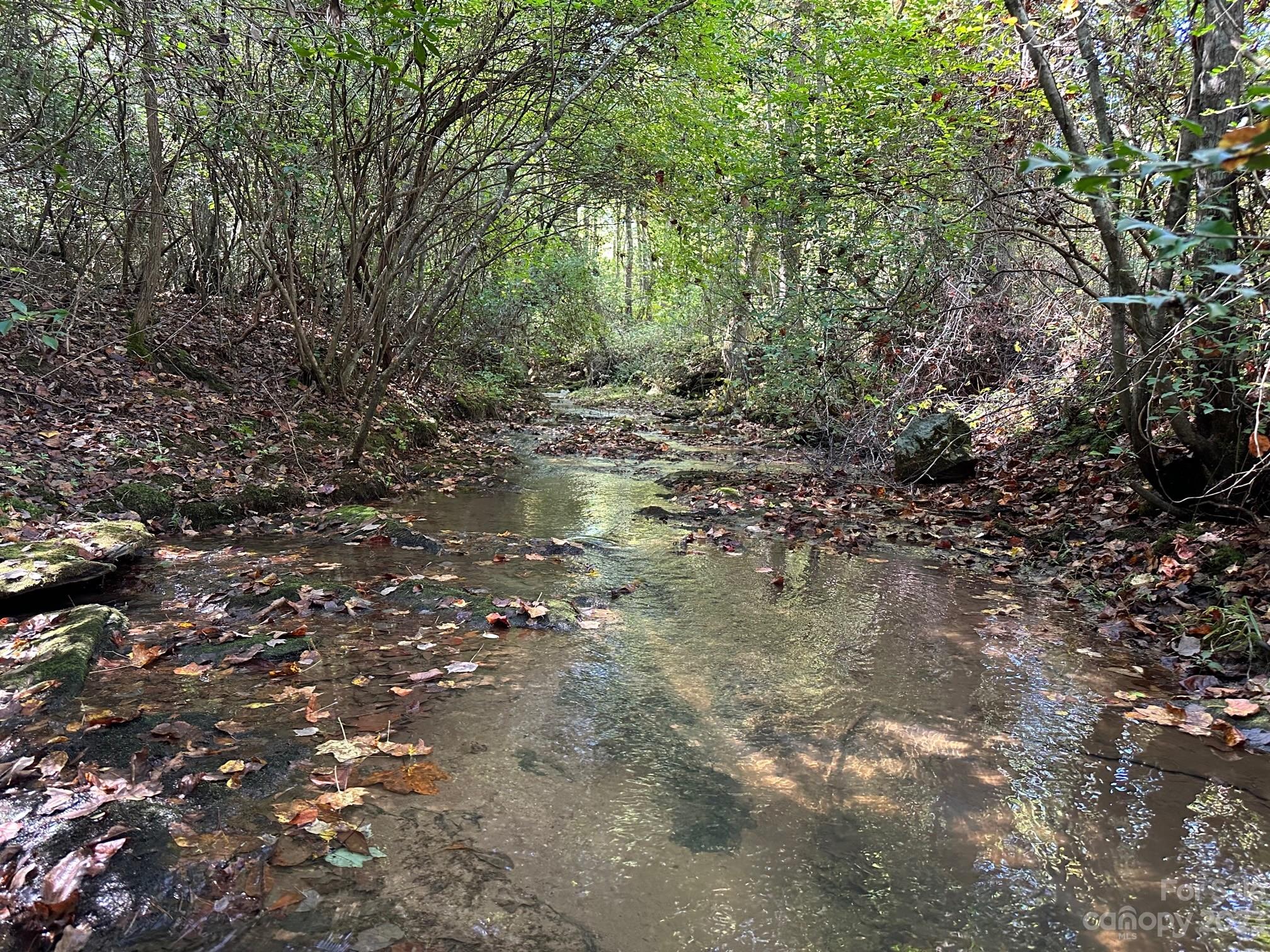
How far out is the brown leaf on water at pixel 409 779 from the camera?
106 inches

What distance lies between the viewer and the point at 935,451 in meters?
9.08

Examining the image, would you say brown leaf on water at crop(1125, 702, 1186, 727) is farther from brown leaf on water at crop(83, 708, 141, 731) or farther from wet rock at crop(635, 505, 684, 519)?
wet rock at crop(635, 505, 684, 519)

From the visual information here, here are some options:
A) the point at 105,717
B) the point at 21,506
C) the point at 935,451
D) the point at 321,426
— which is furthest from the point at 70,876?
the point at 935,451

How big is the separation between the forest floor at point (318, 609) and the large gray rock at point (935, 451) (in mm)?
280

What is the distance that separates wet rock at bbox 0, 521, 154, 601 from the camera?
4297mm

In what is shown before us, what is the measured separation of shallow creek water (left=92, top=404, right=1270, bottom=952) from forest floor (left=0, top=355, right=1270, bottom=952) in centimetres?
15

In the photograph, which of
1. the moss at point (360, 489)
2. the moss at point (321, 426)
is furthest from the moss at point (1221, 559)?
the moss at point (321, 426)

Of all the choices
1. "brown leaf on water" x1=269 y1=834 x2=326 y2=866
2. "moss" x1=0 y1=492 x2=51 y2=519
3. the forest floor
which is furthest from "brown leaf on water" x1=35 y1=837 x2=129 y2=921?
"moss" x1=0 y1=492 x2=51 y2=519

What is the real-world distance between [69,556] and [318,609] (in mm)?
1746

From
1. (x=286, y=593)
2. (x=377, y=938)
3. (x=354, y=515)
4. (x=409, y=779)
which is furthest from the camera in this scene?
(x=354, y=515)

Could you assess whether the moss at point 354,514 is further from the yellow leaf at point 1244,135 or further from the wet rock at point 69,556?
the yellow leaf at point 1244,135

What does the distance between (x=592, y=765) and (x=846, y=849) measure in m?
1.06

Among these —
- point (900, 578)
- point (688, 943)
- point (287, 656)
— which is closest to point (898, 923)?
point (688, 943)

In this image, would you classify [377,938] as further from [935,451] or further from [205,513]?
[935,451]
